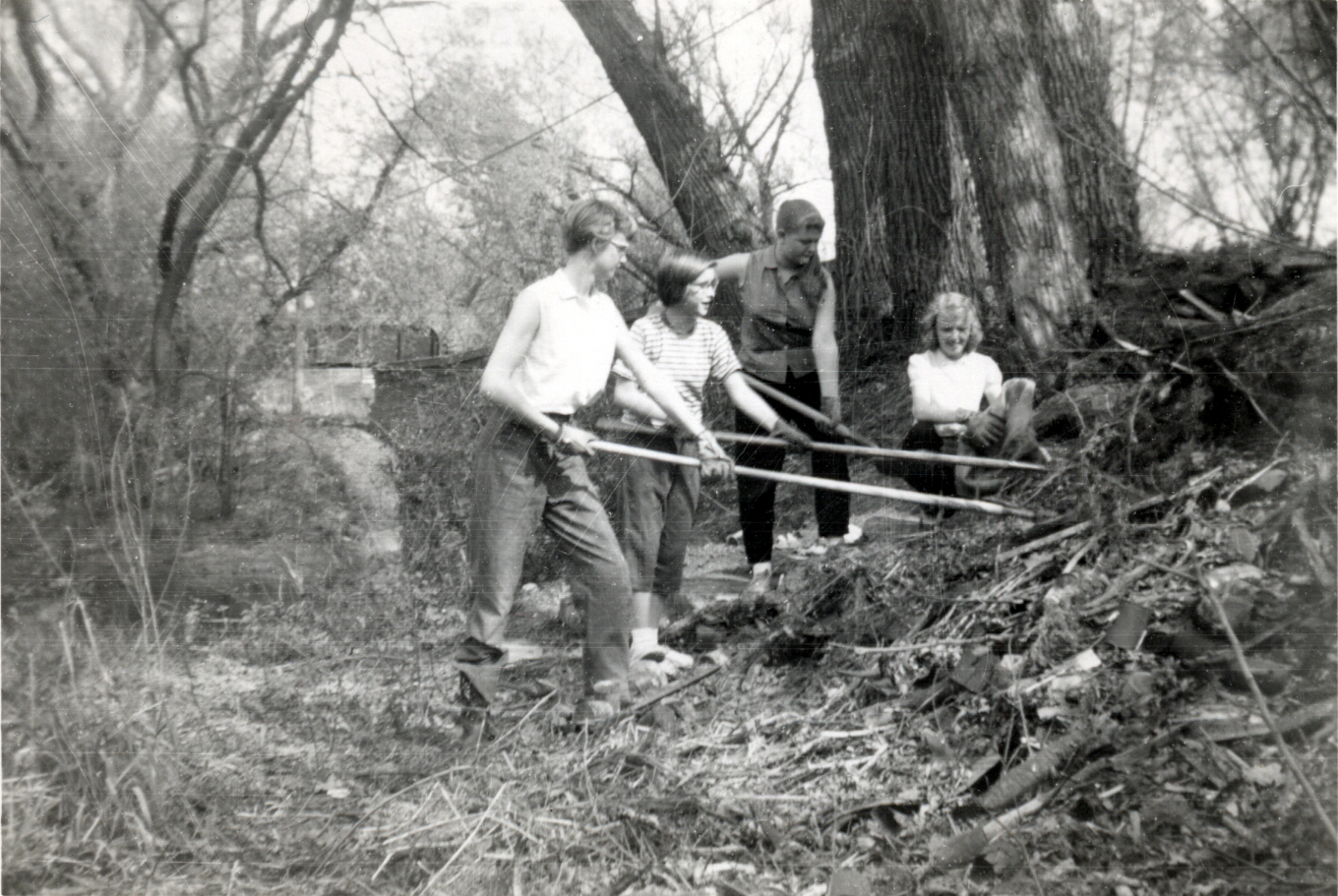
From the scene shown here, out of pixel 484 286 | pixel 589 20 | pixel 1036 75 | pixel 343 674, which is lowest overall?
pixel 343 674

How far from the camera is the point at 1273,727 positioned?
2.29 metres

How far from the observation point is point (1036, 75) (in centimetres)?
331

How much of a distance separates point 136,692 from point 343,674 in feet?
2.02

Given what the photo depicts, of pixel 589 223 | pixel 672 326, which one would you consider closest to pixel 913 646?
pixel 672 326

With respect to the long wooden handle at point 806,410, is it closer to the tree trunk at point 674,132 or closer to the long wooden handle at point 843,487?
the long wooden handle at point 843,487

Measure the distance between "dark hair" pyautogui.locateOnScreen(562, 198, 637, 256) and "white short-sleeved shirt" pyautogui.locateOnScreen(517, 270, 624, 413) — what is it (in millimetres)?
118

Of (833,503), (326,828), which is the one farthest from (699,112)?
(326,828)

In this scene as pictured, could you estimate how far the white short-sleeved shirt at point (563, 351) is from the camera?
300 cm

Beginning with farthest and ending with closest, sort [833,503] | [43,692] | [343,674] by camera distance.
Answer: [833,503]
[343,674]
[43,692]

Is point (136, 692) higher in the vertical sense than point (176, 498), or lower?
lower

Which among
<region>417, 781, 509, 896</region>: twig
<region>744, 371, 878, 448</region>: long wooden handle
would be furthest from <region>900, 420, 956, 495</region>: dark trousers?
<region>417, 781, 509, 896</region>: twig

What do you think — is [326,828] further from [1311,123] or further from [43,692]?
[1311,123]

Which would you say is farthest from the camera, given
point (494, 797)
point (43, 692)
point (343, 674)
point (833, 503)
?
point (833, 503)

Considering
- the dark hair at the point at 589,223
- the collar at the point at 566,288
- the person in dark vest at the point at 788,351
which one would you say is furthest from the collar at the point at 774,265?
the collar at the point at 566,288
